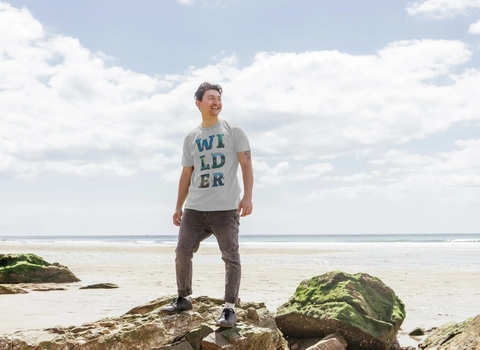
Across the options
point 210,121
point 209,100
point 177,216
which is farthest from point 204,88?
point 177,216

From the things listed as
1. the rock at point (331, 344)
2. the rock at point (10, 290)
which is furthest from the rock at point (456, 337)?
the rock at point (10, 290)

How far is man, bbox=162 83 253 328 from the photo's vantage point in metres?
4.92

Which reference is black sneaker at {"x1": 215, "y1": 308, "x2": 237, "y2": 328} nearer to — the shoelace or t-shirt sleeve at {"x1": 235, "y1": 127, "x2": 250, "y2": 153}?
the shoelace

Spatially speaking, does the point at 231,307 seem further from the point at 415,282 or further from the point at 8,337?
the point at 415,282

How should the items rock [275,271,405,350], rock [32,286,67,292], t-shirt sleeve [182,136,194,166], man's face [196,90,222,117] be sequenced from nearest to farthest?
man's face [196,90,222,117]
t-shirt sleeve [182,136,194,166]
rock [275,271,405,350]
rock [32,286,67,292]

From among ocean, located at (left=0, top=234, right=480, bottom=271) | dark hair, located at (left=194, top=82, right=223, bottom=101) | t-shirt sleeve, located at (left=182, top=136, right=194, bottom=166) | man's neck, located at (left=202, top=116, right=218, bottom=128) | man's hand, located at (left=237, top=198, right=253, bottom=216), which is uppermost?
dark hair, located at (left=194, top=82, right=223, bottom=101)

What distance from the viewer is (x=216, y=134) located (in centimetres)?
509

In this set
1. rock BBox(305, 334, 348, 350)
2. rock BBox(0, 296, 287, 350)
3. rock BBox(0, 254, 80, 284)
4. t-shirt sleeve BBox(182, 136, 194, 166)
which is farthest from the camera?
rock BBox(0, 254, 80, 284)

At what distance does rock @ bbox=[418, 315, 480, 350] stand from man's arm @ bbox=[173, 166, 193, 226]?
319cm

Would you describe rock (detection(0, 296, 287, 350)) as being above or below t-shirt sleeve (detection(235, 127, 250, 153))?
below

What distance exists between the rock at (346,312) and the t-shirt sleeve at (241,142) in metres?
2.56

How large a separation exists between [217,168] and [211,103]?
664 mm

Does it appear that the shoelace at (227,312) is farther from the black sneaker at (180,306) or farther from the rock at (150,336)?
the black sneaker at (180,306)

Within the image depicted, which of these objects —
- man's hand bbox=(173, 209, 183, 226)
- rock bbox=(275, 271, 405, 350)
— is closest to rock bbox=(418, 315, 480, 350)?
rock bbox=(275, 271, 405, 350)
